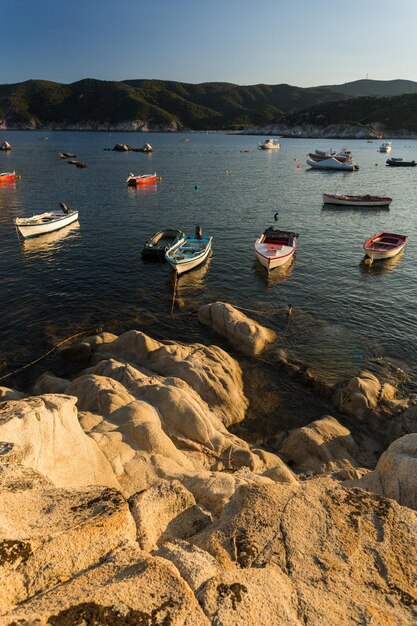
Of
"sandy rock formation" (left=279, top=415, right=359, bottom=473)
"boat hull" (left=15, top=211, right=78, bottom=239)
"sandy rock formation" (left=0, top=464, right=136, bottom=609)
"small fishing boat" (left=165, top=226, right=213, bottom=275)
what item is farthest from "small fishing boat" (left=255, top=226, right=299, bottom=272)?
"sandy rock formation" (left=0, top=464, right=136, bottom=609)

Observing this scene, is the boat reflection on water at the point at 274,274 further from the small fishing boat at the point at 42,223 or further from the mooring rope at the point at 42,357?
the small fishing boat at the point at 42,223

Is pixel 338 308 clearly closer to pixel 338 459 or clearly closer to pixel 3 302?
pixel 338 459

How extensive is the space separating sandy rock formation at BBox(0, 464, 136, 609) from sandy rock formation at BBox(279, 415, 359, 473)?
447 inches

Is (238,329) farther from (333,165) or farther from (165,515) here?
(333,165)

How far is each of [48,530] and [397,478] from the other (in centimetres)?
893

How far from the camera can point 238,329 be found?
82.7ft

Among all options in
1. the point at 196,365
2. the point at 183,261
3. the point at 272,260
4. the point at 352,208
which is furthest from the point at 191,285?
the point at 352,208

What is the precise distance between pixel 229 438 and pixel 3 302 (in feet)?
80.2

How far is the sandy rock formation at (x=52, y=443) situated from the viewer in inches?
349

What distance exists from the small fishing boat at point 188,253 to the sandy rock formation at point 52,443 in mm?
24853

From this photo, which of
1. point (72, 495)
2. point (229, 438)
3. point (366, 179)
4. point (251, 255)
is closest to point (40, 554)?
point (72, 495)

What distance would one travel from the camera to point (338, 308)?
31.3 meters

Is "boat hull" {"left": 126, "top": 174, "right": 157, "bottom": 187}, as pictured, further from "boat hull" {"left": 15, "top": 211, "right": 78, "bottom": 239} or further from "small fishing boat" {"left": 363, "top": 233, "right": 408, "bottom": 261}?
"small fishing boat" {"left": 363, "top": 233, "right": 408, "bottom": 261}

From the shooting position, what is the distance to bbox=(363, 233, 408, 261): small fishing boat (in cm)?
3997
